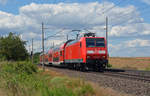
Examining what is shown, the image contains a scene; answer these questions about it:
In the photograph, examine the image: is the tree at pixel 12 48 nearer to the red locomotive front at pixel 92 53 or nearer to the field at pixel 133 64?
the field at pixel 133 64

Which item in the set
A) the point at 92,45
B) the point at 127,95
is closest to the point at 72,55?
the point at 92,45

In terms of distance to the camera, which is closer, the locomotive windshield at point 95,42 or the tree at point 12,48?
the locomotive windshield at point 95,42

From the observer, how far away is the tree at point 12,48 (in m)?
47.9

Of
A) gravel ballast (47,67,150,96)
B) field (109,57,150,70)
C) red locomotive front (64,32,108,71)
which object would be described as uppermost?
red locomotive front (64,32,108,71)

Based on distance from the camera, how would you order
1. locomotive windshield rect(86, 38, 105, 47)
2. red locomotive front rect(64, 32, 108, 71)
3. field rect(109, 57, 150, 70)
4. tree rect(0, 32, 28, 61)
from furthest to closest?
tree rect(0, 32, 28, 61) < field rect(109, 57, 150, 70) < locomotive windshield rect(86, 38, 105, 47) < red locomotive front rect(64, 32, 108, 71)

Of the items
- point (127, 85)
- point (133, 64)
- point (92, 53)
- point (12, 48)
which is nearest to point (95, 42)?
point (92, 53)

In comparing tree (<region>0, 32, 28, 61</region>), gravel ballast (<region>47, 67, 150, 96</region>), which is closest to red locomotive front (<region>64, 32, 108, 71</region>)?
gravel ballast (<region>47, 67, 150, 96</region>)

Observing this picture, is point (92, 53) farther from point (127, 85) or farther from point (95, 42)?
point (127, 85)

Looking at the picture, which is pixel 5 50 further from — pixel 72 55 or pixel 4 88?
pixel 4 88

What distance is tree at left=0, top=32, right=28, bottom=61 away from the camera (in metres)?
47.9

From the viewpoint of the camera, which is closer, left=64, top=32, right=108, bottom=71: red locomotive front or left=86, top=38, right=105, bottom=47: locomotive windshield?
left=64, top=32, right=108, bottom=71: red locomotive front

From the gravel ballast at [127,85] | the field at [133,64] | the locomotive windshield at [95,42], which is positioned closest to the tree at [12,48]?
the field at [133,64]

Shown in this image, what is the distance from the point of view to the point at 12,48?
1907 inches

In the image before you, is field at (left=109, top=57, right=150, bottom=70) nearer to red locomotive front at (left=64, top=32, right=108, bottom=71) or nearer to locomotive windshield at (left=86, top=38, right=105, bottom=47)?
red locomotive front at (left=64, top=32, right=108, bottom=71)
